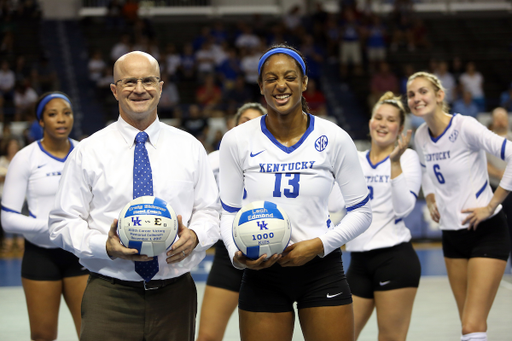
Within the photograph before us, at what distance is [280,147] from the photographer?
3.00 meters

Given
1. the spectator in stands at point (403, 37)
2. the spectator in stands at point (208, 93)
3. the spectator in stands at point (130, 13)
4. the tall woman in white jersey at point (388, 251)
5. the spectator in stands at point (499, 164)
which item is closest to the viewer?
the tall woman in white jersey at point (388, 251)

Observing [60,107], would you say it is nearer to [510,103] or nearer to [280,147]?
[280,147]

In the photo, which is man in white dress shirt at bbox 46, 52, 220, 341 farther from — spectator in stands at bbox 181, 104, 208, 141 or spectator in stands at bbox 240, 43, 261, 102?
spectator in stands at bbox 240, 43, 261, 102

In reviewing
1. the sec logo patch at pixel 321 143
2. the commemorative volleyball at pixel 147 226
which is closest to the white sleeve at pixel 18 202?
the commemorative volleyball at pixel 147 226

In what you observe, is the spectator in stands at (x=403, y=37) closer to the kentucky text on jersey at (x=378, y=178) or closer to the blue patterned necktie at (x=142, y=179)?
the kentucky text on jersey at (x=378, y=178)

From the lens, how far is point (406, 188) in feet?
14.0

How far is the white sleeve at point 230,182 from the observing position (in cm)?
306

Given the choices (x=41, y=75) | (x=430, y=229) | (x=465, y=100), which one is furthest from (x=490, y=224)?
(x=41, y=75)

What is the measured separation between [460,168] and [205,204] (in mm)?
2329

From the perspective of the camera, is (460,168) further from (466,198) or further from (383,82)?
(383,82)

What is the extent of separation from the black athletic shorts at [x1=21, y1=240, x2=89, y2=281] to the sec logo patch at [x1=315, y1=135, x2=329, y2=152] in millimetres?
2250

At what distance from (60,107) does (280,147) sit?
2299mm

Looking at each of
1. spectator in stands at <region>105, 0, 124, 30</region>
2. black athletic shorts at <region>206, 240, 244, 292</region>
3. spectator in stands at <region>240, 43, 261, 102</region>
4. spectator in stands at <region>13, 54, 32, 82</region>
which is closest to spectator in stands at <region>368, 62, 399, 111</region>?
spectator in stands at <region>240, 43, 261, 102</region>

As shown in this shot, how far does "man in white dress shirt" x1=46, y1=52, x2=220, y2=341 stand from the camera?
2.92 meters
